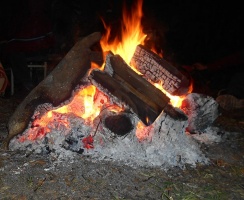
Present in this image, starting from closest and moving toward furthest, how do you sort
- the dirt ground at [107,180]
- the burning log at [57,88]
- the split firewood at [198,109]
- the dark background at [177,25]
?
the dirt ground at [107,180], the burning log at [57,88], the split firewood at [198,109], the dark background at [177,25]

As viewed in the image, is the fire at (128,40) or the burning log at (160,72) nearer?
the burning log at (160,72)

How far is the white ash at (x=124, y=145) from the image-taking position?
12.6 feet

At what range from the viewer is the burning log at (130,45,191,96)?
429 cm

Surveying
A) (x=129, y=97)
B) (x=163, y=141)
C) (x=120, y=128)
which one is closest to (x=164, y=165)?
(x=163, y=141)

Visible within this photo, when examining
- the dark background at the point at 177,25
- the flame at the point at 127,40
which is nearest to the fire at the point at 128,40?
the flame at the point at 127,40

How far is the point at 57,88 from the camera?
405cm

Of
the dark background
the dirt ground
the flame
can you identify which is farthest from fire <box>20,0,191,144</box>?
the dark background

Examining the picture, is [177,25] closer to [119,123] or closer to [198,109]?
[198,109]

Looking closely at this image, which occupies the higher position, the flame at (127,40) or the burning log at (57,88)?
the flame at (127,40)

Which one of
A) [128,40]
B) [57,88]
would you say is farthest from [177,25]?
[57,88]

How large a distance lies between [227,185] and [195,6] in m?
9.11

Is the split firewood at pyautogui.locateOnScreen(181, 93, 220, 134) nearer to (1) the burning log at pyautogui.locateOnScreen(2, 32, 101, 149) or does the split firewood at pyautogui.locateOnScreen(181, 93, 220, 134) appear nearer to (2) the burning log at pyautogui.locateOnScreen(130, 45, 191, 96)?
(2) the burning log at pyautogui.locateOnScreen(130, 45, 191, 96)

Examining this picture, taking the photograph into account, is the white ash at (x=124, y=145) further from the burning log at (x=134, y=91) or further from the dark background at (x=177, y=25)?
the dark background at (x=177, y=25)

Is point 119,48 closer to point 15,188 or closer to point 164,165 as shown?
point 164,165
